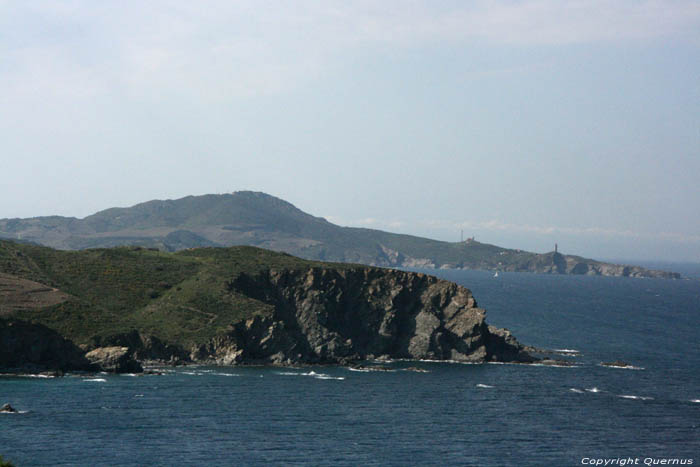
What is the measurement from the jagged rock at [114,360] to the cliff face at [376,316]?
29906 millimetres

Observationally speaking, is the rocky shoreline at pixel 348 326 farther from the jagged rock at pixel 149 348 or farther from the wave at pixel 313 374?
the wave at pixel 313 374

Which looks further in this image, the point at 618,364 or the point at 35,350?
the point at 618,364

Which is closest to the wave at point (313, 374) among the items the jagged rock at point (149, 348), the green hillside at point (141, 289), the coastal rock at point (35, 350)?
the green hillside at point (141, 289)

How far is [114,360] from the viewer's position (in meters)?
137

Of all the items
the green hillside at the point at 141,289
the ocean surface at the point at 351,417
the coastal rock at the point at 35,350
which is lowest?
the ocean surface at the point at 351,417

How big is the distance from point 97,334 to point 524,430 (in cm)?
7446

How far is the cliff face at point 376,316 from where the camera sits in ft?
532

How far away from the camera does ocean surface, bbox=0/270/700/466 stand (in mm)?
90062

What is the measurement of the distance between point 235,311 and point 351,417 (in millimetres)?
51617

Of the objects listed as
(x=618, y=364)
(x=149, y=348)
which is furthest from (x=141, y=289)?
(x=618, y=364)

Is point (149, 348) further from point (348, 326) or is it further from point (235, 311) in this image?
point (348, 326)

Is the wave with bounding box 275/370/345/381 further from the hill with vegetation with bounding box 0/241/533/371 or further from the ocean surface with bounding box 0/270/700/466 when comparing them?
the hill with vegetation with bounding box 0/241/533/371

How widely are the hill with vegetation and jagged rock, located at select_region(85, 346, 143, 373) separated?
19cm

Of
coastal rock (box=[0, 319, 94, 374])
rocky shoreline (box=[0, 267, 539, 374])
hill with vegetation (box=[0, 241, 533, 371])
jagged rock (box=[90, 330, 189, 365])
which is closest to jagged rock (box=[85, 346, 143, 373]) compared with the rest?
hill with vegetation (box=[0, 241, 533, 371])
